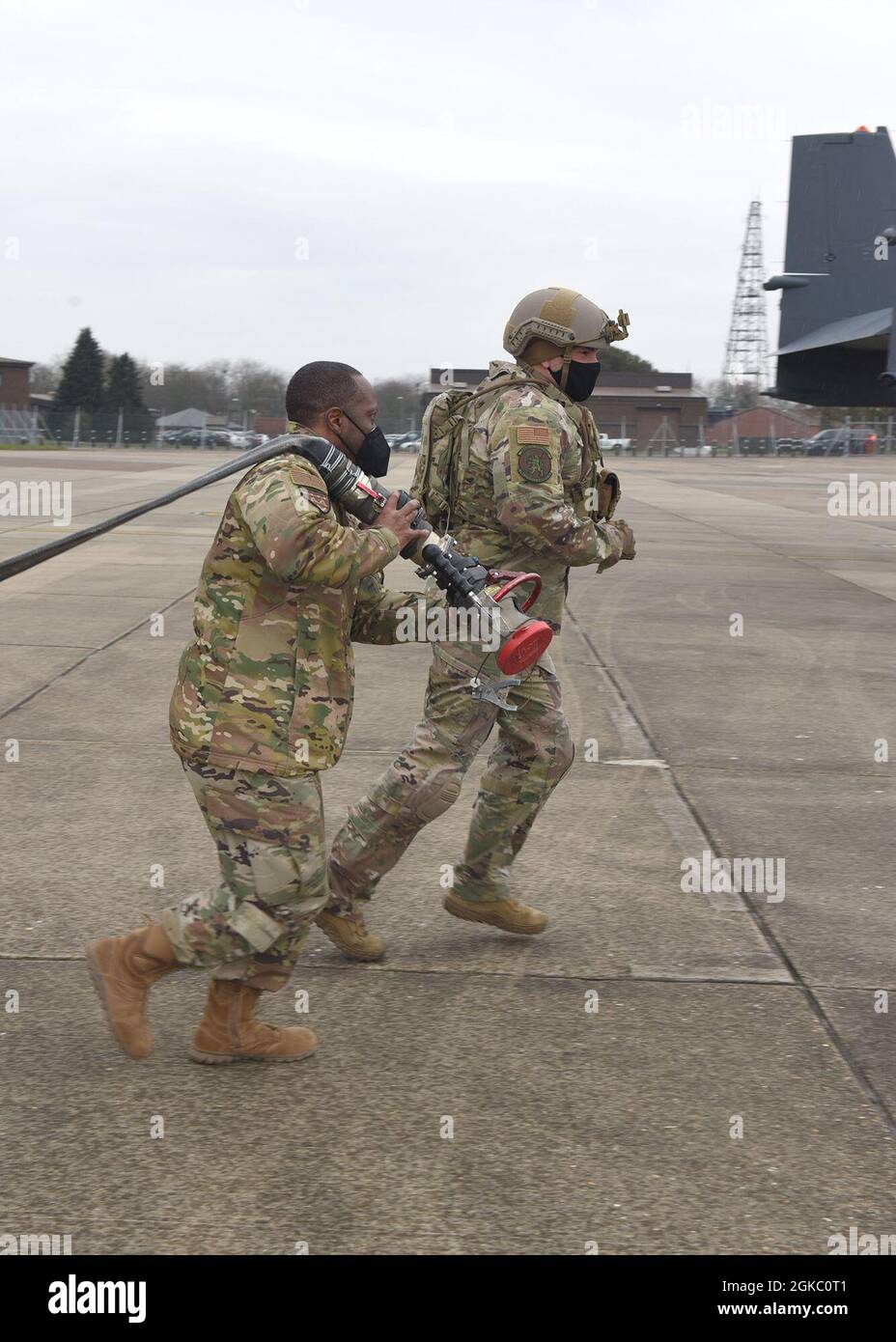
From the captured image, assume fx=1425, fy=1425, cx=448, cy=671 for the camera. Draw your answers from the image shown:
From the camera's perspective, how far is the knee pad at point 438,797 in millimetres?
4137

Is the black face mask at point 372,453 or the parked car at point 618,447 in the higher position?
the parked car at point 618,447

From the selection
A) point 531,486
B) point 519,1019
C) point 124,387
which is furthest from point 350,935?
point 124,387

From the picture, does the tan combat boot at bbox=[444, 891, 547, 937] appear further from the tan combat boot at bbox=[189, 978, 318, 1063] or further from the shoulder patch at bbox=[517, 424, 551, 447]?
Result: the shoulder patch at bbox=[517, 424, 551, 447]

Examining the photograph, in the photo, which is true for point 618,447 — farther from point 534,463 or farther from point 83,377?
point 534,463

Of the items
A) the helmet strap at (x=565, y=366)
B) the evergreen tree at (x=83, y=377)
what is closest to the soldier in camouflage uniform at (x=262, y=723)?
the helmet strap at (x=565, y=366)

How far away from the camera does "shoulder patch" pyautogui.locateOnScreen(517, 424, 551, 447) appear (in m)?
4.08

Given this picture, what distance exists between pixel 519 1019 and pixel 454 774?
74 centimetres

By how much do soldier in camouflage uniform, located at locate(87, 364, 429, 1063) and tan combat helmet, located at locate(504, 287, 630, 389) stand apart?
971 mm

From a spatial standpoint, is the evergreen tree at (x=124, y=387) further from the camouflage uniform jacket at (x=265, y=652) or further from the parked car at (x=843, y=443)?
the camouflage uniform jacket at (x=265, y=652)

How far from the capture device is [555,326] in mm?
4184

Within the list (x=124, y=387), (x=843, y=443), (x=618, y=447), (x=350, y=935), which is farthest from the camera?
(x=124, y=387)

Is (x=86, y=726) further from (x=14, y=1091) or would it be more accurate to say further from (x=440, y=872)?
(x=14, y=1091)

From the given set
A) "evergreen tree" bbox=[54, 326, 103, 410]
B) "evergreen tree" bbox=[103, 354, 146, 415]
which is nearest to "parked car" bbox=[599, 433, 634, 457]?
"evergreen tree" bbox=[103, 354, 146, 415]
